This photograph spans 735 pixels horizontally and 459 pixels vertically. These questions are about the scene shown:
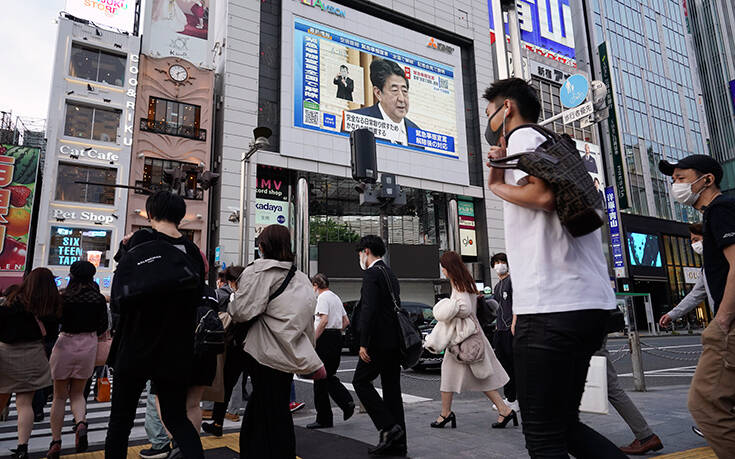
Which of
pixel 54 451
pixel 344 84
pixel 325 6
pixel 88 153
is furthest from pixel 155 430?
pixel 325 6

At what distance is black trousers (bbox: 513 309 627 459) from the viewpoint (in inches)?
69.3

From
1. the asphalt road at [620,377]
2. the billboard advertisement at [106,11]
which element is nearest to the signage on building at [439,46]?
the billboard advertisement at [106,11]

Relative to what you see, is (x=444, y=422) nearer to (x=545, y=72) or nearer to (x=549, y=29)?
(x=545, y=72)

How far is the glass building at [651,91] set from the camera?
38.9 metres

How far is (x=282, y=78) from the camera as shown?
2683 cm

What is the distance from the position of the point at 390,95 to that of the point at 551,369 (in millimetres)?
30439

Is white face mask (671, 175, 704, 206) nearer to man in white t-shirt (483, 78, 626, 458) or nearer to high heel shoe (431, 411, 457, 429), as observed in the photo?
man in white t-shirt (483, 78, 626, 458)

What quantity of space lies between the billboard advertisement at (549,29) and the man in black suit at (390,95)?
13.4 metres

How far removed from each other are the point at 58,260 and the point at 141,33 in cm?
1318

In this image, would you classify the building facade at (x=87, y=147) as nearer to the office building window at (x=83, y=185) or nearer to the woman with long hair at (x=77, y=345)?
the office building window at (x=83, y=185)

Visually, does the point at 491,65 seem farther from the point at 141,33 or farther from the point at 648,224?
the point at 141,33

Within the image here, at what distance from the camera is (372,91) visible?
3017 cm

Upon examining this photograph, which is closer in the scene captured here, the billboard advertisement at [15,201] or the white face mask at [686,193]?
the white face mask at [686,193]

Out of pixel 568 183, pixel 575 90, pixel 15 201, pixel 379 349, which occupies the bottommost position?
pixel 379 349
